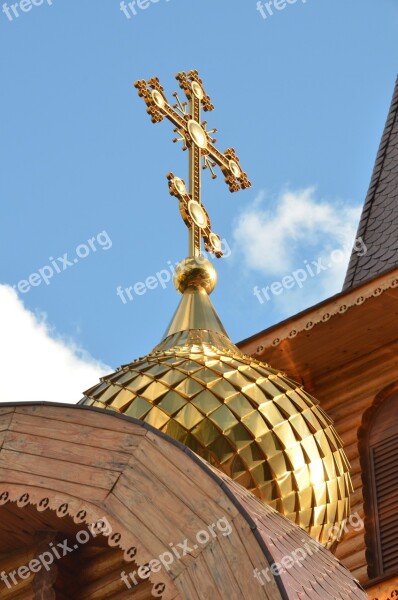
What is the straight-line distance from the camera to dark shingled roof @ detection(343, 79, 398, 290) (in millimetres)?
14133

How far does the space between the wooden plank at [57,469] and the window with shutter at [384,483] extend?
12.1 feet

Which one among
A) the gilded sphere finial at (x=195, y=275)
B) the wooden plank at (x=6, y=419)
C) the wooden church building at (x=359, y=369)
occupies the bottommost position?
the wooden plank at (x=6, y=419)

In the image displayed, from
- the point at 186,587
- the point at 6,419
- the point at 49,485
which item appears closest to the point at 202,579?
the point at 186,587

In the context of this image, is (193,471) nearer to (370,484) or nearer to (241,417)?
(241,417)

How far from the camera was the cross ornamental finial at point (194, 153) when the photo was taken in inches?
435

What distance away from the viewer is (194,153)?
11578 millimetres

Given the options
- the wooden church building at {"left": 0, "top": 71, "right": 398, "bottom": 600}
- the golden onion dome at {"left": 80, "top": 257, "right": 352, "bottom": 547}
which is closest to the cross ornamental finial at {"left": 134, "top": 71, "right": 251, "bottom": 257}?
the wooden church building at {"left": 0, "top": 71, "right": 398, "bottom": 600}

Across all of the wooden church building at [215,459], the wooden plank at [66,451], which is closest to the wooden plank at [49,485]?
the wooden church building at [215,459]

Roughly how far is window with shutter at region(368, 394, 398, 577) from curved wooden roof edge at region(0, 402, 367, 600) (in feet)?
10.9

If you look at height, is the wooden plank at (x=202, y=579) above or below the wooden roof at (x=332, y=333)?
below

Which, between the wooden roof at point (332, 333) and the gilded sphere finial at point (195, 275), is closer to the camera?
the gilded sphere finial at point (195, 275)

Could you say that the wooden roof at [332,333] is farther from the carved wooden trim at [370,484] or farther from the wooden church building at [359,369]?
the carved wooden trim at [370,484]

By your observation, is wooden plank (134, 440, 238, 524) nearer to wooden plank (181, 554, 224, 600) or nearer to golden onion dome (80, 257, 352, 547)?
wooden plank (181, 554, 224, 600)

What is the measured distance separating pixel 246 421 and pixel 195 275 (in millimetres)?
2303
